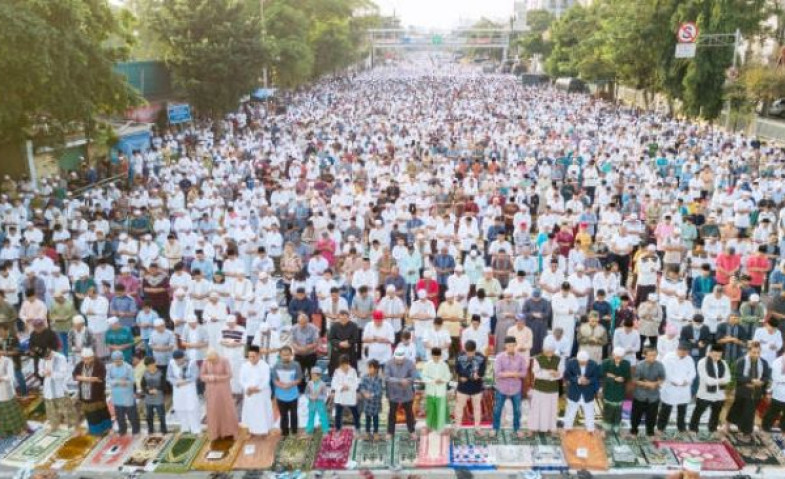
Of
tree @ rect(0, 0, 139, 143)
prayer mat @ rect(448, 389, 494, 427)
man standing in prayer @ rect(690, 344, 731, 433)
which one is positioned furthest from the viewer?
tree @ rect(0, 0, 139, 143)

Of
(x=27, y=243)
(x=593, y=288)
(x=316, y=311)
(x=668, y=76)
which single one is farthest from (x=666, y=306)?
(x=668, y=76)

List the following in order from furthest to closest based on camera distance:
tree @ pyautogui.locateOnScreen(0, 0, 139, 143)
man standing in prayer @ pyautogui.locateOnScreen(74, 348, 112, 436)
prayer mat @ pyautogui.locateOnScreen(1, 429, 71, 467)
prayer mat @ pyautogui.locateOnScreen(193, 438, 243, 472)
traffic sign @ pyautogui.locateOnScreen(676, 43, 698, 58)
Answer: traffic sign @ pyautogui.locateOnScreen(676, 43, 698, 58)
tree @ pyautogui.locateOnScreen(0, 0, 139, 143)
man standing in prayer @ pyautogui.locateOnScreen(74, 348, 112, 436)
prayer mat @ pyautogui.locateOnScreen(1, 429, 71, 467)
prayer mat @ pyautogui.locateOnScreen(193, 438, 243, 472)

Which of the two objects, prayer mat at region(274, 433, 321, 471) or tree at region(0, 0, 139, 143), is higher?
tree at region(0, 0, 139, 143)

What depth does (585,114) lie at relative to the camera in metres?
34.7

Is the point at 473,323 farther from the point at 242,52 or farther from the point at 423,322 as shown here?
the point at 242,52

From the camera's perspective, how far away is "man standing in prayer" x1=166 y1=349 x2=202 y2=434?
7.74 meters

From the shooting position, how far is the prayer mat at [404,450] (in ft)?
24.1

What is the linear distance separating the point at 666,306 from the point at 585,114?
26963mm

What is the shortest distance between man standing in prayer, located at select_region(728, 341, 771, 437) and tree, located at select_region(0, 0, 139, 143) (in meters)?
12.9

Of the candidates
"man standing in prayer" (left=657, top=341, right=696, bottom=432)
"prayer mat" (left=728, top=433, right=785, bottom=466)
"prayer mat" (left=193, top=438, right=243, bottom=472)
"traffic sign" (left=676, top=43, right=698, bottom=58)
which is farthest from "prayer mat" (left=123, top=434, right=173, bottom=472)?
"traffic sign" (left=676, top=43, right=698, bottom=58)

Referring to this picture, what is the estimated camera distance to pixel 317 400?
305 inches

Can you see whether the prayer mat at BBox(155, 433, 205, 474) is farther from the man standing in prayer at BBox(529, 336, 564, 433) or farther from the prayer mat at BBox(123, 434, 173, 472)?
the man standing in prayer at BBox(529, 336, 564, 433)

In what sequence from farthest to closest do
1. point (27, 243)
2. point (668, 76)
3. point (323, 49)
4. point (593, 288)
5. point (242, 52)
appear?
1. point (323, 49)
2. point (668, 76)
3. point (242, 52)
4. point (27, 243)
5. point (593, 288)

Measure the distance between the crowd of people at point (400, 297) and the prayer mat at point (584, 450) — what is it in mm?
163
